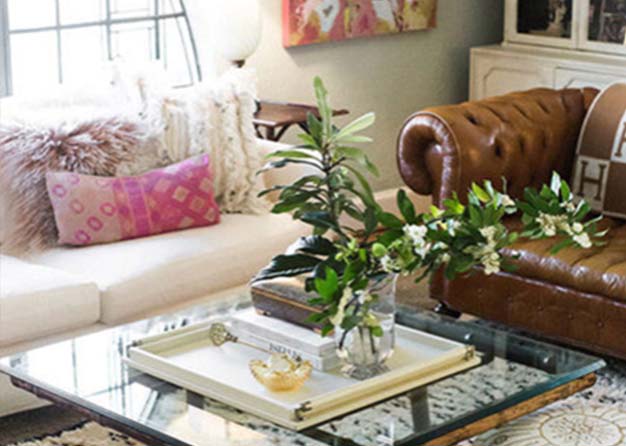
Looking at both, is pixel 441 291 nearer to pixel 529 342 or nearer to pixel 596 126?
pixel 596 126

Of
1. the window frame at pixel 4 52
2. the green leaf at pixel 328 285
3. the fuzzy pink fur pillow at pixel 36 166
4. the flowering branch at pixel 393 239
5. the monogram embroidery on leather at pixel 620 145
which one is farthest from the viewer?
the window frame at pixel 4 52

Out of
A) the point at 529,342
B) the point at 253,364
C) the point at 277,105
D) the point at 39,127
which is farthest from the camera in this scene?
the point at 277,105

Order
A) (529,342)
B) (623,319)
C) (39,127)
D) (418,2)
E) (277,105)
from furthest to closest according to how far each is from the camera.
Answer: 1. (418,2)
2. (277,105)
3. (39,127)
4. (623,319)
5. (529,342)

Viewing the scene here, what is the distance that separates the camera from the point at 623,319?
361cm

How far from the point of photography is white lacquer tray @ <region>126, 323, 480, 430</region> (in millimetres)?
2561

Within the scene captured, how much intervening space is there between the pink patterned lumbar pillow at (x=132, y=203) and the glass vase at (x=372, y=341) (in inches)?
50.9

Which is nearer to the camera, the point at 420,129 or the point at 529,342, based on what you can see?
the point at 529,342

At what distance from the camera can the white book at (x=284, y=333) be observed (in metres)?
2.79

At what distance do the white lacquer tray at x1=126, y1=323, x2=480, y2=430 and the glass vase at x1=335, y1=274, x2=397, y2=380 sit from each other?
0.03 metres

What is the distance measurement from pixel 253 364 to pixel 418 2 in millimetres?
3332

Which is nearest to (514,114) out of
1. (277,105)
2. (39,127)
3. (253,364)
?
(277,105)

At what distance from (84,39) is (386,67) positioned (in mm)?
1503

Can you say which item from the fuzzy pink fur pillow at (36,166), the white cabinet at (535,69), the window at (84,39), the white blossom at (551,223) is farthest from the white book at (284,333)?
the white cabinet at (535,69)

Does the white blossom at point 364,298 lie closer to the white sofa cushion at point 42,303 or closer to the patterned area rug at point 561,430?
the patterned area rug at point 561,430
